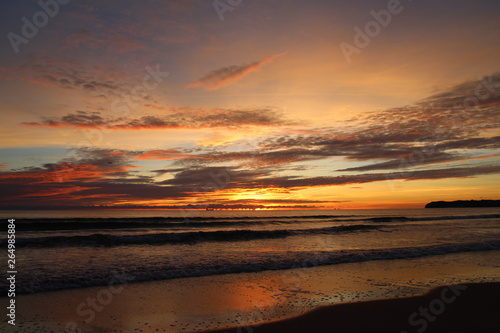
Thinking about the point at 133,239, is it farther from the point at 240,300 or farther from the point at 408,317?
the point at 408,317

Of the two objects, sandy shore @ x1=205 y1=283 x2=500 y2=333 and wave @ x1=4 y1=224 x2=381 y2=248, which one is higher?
sandy shore @ x1=205 y1=283 x2=500 y2=333

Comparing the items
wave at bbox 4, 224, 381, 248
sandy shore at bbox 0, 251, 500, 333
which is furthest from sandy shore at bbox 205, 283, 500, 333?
wave at bbox 4, 224, 381, 248

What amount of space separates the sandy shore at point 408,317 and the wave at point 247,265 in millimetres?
3925

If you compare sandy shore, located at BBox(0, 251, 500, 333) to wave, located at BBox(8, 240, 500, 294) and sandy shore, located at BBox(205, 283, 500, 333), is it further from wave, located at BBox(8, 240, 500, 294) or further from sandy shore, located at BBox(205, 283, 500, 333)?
wave, located at BBox(8, 240, 500, 294)

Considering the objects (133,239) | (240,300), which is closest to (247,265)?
(240,300)

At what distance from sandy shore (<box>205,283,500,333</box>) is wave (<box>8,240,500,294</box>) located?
3925mm

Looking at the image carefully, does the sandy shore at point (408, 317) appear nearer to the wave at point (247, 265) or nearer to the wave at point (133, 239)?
the wave at point (247, 265)

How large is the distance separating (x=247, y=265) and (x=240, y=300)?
16.8ft

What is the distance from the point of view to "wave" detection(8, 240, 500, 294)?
1081 cm

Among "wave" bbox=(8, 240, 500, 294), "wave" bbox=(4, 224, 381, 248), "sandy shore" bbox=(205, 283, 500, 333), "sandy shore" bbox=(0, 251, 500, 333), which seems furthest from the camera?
"wave" bbox=(4, 224, 381, 248)

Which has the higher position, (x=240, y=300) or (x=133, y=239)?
(x=240, y=300)

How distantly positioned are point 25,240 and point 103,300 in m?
17.4

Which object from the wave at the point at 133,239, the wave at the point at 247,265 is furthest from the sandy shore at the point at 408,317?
the wave at the point at 133,239

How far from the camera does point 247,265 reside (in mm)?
13953
